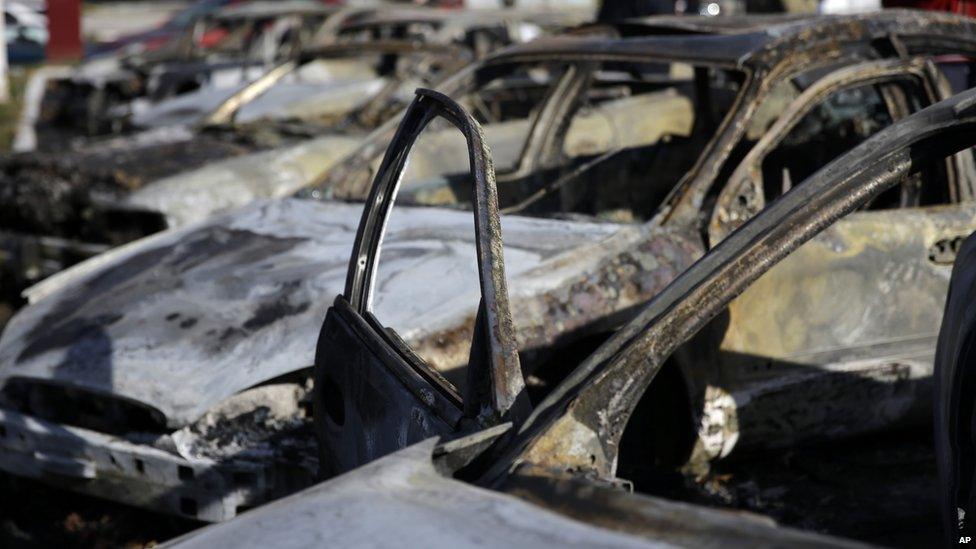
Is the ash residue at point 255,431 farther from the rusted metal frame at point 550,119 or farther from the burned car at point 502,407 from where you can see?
the rusted metal frame at point 550,119

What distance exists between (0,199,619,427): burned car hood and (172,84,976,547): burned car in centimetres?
52

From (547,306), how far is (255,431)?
0.88 m

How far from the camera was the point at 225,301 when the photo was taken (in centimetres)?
393

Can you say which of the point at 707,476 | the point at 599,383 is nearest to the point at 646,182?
the point at 707,476

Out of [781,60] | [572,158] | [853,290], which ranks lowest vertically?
[853,290]

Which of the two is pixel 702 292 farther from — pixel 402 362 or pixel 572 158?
pixel 572 158

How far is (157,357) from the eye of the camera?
370 centimetres

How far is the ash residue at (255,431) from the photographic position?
3475mm

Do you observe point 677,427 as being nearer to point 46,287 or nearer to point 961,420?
point 961,420

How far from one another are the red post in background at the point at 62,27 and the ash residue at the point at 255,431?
1908 cm

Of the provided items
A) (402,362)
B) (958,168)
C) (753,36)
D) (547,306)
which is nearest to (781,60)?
(753,36)

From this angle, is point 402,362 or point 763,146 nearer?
point 402,362

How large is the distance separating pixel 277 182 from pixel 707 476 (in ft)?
10.2

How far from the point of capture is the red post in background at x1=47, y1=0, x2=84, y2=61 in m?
21.1
